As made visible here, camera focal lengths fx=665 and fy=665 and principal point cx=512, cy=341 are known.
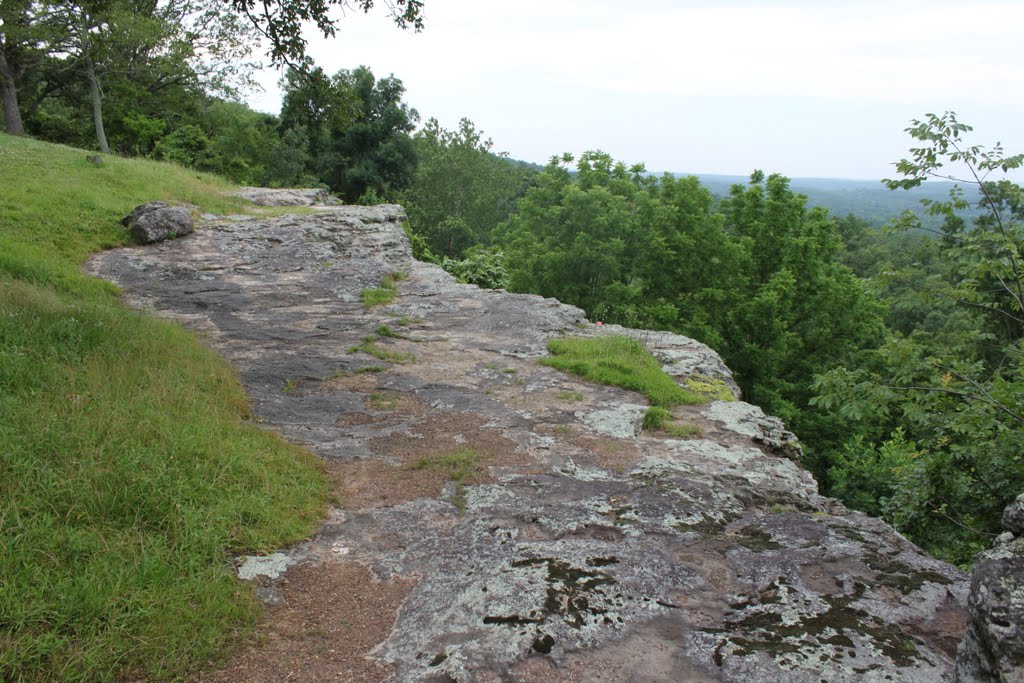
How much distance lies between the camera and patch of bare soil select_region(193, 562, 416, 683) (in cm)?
303

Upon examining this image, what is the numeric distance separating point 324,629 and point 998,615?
2916mm

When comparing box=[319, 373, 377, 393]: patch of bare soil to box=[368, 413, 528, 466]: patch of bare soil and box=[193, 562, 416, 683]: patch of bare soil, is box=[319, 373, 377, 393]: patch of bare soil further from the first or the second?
box=[193, 562, 416, 683]: patch of bare soil

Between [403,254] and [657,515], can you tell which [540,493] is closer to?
[657,515]

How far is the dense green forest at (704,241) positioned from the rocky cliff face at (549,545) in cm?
174

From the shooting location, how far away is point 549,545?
4.15 metres

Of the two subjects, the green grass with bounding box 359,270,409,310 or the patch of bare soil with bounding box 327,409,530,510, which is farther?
the green grass with bounding box 359,270,409,310

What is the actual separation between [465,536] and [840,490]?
1266cm

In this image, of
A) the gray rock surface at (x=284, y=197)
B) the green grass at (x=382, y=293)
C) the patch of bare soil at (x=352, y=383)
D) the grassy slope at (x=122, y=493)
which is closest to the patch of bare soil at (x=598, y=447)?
the patch of bare soil at (x=352, y=383)

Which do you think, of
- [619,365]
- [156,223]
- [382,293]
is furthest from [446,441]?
[156,223]

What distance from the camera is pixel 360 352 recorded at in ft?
26.4

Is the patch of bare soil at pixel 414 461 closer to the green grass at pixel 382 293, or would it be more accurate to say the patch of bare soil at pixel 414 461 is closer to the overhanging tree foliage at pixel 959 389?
the overhanging tree foliage at pixel 959 389

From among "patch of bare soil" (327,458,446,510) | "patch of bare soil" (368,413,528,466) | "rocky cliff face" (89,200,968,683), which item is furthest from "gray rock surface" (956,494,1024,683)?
"patch of bare soil" (368,413,528,466)

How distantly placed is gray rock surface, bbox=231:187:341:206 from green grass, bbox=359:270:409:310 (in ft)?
24.7

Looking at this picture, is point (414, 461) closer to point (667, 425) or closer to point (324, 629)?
point (324, 629)
